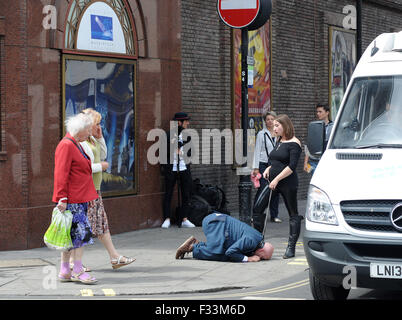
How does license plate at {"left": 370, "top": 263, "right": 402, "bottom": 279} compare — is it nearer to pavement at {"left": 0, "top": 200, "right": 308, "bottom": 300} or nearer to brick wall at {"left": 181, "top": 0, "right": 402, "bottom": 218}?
pavement at {"left": 0, "top": 200, "right": 308, "bottom": 300}

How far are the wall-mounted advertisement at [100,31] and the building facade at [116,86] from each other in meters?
0.02

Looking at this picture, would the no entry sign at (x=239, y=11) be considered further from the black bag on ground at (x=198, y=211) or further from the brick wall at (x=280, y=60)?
the black bag on ground at (x=198, y=211)

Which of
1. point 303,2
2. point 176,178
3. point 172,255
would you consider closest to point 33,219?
point 172,255

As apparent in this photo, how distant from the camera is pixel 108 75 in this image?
12844 millimetres

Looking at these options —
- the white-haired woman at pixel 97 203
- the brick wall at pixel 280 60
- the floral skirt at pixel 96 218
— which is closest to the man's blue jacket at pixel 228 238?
the white-haired woman at pixel 97 203

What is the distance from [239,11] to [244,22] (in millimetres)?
187

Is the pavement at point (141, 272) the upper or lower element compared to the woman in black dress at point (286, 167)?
lower

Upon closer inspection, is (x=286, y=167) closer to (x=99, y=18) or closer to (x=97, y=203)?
(x=97, y=203)

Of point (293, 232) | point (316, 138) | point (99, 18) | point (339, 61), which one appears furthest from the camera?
point (339, 61)

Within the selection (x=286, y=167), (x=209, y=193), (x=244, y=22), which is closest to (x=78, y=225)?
(x=286, y=167)

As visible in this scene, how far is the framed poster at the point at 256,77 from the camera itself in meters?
16.1

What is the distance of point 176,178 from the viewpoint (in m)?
13.7

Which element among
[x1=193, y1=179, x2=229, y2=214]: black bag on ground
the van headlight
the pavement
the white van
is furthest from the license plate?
[x1=193, y1=179, x2=229, y2=214]: black bag on ground
